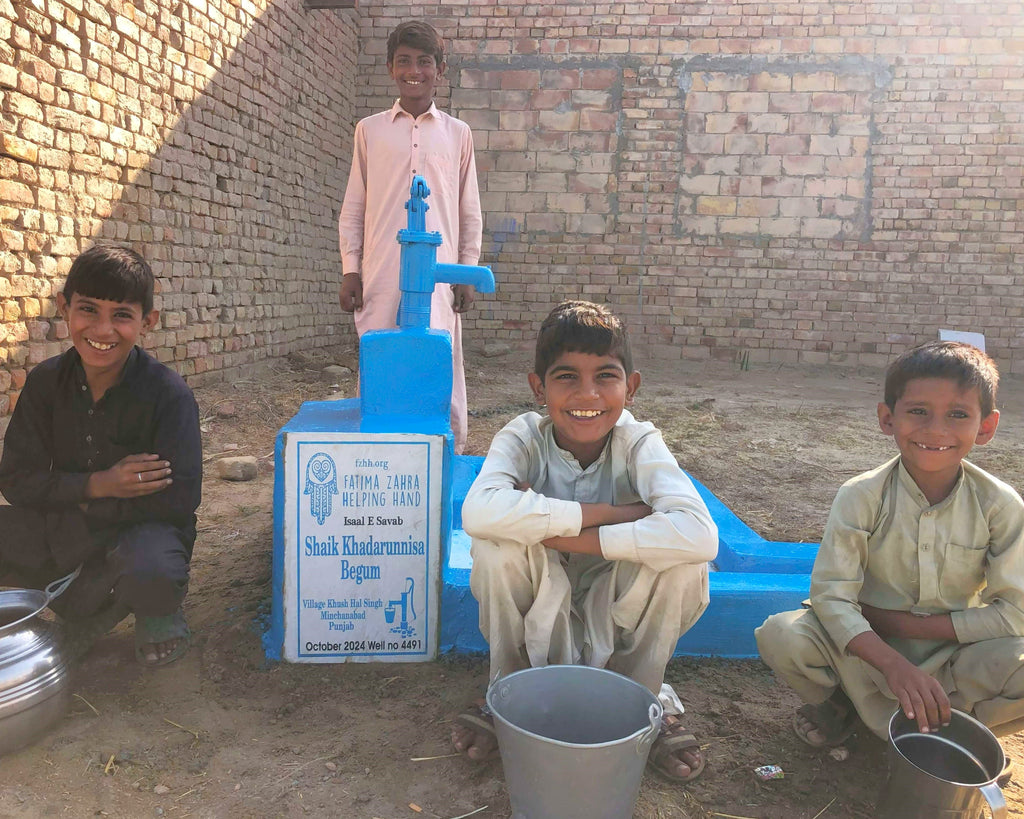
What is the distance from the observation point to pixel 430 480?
2047 millimetres

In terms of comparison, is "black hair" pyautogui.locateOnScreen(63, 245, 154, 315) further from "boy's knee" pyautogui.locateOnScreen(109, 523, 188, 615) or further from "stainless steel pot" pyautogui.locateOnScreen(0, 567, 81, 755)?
"stainless steel pot" pyautogui.locateOnScreen(0, 567, 81, 755)

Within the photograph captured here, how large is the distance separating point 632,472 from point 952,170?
28.3 feet

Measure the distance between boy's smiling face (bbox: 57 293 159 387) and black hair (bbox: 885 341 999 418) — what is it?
1.97 meters

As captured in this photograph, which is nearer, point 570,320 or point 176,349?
point 570,320

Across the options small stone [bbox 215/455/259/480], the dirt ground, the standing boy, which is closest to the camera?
the dirt ground

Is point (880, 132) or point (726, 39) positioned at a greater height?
point (726, 39)

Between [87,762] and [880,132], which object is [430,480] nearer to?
[87,762]

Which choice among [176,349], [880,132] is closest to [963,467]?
[176,349]

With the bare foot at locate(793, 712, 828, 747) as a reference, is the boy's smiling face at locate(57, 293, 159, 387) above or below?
above

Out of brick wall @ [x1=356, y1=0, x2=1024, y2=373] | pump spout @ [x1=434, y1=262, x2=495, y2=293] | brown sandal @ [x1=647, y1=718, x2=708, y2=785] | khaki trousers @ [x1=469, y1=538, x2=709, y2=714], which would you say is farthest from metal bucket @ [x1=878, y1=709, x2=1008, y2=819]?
brick wall @ [x1=356, y1=0, x2=1024, y2=373]

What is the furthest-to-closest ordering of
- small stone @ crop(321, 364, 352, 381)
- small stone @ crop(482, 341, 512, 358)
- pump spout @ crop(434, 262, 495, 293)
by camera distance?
small stone @ crop(482, 341, 512, 358), small stone @ crop(321, 364, 352, 381), pump spout @ crop(434, 262, 495, 293)

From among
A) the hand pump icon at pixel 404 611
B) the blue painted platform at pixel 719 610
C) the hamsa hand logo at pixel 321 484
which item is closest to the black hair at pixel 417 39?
the hamsa hand logo at pixel 321 484

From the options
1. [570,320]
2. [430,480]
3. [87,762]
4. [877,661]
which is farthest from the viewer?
[430,480]

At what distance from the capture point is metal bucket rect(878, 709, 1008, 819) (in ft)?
4.25
